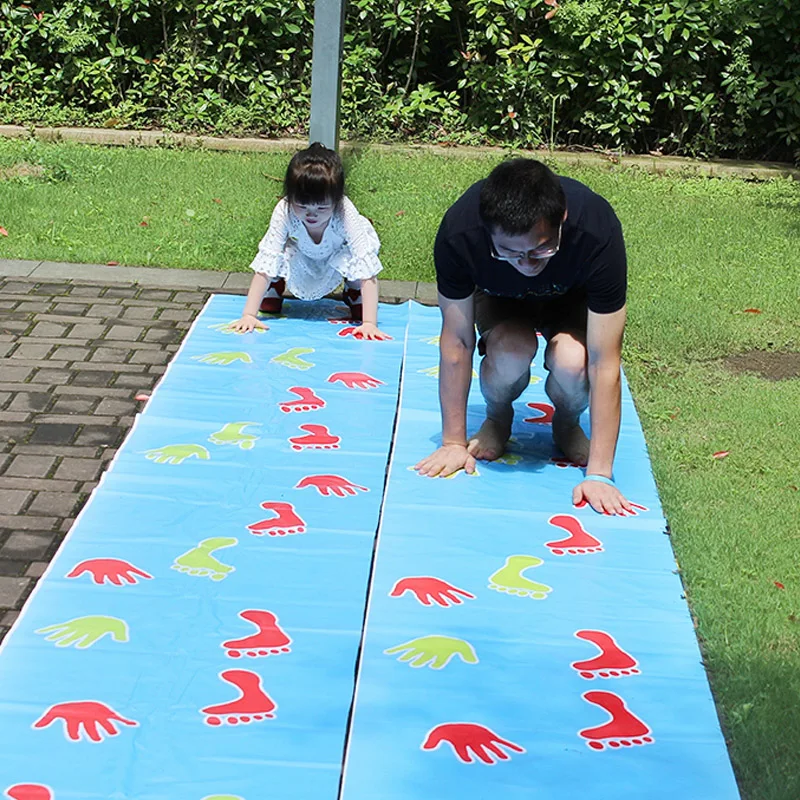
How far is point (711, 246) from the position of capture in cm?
787

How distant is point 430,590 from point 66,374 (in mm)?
2420

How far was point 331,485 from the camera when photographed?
430 centimetres

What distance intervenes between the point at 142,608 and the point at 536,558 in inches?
48.5

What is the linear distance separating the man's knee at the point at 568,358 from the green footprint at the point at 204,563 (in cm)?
131

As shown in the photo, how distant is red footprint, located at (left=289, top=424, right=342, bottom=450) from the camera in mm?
4660

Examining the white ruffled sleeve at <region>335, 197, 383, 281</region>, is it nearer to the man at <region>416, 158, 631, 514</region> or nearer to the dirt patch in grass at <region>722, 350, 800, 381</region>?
the man at <region>416, 158, 631, 514</region>

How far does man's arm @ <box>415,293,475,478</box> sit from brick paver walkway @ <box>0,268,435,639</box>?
4.08 ft

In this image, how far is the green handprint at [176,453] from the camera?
446 cm

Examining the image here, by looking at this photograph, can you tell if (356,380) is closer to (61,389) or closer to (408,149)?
(61,389)

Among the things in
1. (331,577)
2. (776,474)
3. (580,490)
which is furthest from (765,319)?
(331,577)

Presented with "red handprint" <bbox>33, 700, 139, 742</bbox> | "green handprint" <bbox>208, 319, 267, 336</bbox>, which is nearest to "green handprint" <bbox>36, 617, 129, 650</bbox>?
"red handprint" <bbox>33, 700, 139, 742</bbox>

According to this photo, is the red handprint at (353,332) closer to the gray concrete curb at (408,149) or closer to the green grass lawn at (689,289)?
the green grass lawn at (689,289)

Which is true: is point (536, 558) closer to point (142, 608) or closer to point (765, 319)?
point (142, 608)

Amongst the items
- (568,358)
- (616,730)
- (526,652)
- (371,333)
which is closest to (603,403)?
(568,358)
